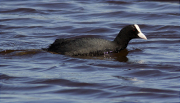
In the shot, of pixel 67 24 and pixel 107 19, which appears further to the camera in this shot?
pixel 107 19

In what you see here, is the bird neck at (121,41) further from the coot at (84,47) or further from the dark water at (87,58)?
the dark water at (87,58)

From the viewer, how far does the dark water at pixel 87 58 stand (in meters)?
6.53

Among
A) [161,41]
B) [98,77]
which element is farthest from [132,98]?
[161,41]

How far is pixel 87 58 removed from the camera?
9.21 m

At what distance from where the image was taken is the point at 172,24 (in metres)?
13.4

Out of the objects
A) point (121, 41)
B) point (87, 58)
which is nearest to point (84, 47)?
point (87, 58)

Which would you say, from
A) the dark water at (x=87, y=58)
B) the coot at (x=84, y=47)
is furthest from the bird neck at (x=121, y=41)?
the dark water at (x=87, y=58)

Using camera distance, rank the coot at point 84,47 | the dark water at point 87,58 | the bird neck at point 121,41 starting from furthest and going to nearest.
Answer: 1. the bird neck at point 121,41
2. the coot at point 84,47
3. the dark water at point 87,58

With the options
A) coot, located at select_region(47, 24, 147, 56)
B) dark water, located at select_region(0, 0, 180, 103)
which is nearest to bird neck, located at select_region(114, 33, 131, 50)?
coot, located at select_region(47, 24, 147, 56)

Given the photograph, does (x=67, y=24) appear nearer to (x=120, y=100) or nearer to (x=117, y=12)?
(x=117, y=12)

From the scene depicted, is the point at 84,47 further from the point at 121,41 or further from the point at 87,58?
the point at 121,41

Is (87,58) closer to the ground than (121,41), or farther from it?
closer to the ground

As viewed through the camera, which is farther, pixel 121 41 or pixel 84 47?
pixel 121 41

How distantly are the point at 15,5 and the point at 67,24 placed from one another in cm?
388
